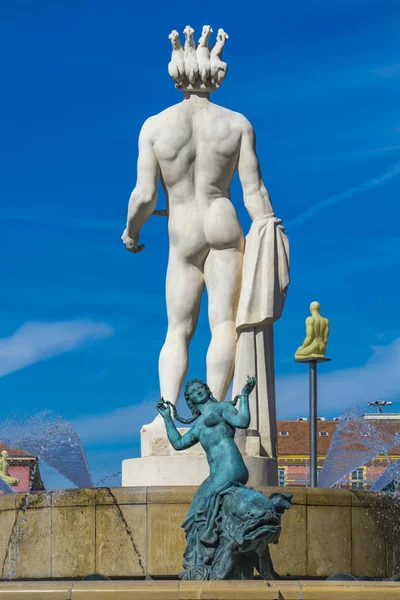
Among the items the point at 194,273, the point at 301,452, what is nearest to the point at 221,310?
the point at 194,273

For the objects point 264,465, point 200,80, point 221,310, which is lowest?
point 264,465

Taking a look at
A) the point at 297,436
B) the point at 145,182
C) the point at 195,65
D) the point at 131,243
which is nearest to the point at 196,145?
the point at 145,182

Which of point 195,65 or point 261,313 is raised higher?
point 195,65

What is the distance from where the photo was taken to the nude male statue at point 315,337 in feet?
78.0

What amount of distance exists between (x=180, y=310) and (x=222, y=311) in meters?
0.47

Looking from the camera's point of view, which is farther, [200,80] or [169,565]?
[200,80]

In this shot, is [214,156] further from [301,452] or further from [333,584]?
[301,452]

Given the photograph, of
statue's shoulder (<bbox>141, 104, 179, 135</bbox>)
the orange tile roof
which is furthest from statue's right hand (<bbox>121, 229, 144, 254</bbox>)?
the orange tile roof

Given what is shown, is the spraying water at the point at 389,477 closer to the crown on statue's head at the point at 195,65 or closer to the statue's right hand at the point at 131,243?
the statue's right hand at the point at 131,243

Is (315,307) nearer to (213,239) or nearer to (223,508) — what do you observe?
(213,239)

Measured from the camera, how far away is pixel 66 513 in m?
13.6

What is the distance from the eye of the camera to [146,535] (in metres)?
13.3

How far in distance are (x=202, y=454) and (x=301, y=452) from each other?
172ft

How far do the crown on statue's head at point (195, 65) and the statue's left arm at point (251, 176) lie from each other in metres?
0.59
